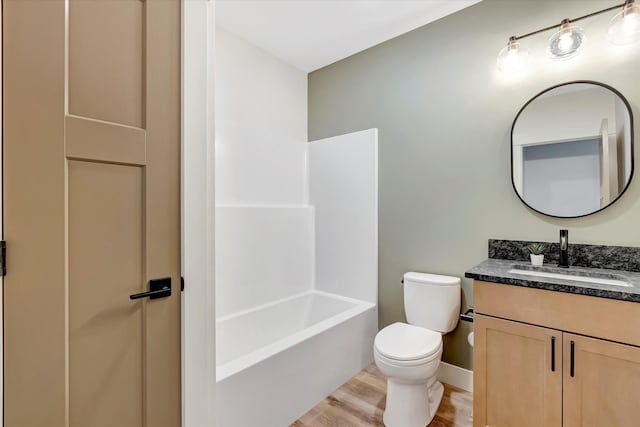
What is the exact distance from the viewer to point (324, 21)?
220cm

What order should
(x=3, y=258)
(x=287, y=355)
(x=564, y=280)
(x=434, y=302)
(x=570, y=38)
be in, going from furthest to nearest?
(x=434, y=302) → (x=287, y=355) → (x=570, y=38) → (x=564, y=280) → (x=3, y=258)

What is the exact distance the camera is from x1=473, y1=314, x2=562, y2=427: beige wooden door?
1352mm

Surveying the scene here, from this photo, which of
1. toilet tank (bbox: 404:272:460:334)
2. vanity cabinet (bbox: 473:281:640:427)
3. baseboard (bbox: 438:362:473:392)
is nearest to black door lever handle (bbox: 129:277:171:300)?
vanity cabinet (bbox: 473:281:640:427)

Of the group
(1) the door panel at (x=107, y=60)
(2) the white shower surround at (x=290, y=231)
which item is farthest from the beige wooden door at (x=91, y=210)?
(2) the white shower surround at (x=290, y=231)

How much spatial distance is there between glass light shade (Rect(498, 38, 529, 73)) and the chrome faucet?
3.36 feet

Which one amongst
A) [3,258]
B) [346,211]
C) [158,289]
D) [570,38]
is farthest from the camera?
[346,211]

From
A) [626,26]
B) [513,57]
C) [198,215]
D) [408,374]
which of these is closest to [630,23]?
[626,26]

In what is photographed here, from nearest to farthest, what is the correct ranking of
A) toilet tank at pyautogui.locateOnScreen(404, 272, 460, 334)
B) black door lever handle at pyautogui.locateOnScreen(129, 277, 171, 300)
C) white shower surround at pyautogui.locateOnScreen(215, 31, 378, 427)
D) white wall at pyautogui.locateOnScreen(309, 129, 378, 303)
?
black door lever handle at pyautogui.locateOnScreen(129, 277, 171, 300)
toilet tank at pyautogui.locateOnScreen(404, 272, 460, 334)
white shower surround at pyautogui.locateOnScreen(215, 31, 378, 427)
white wall at pyautogui.locateOnScreen(309, 129, 378, 303)

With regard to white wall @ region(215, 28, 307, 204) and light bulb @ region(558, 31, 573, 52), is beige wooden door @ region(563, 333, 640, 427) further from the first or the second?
white wall @ region(215, 28, 307, 204)

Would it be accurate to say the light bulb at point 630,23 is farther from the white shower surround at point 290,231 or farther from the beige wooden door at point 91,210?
the beige wooden door at point 91,210

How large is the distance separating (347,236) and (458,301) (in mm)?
1042

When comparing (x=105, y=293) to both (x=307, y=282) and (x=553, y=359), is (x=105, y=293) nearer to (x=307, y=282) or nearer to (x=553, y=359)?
(x=553, y=359)

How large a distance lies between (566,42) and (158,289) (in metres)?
2.38

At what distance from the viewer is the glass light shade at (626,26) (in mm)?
1444
